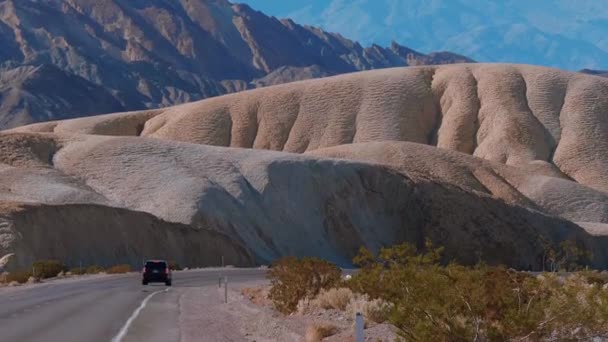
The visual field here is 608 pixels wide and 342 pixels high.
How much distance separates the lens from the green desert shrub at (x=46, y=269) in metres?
50.4

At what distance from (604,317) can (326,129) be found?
118 meters

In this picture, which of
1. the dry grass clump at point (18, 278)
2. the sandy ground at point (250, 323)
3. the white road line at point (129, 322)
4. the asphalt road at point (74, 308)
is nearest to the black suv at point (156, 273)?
the asphalt road at point (74, 308)

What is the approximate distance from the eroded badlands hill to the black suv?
17750mm

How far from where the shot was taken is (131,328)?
21.2m

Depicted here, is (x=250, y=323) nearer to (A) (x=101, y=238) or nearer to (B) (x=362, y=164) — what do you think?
(A) (x=101, y=238)

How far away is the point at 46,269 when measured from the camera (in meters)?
51.6

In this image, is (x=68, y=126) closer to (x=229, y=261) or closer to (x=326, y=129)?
(x=326, y=129)

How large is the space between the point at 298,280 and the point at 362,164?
212ft

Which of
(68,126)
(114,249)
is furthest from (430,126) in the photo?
(114,249)

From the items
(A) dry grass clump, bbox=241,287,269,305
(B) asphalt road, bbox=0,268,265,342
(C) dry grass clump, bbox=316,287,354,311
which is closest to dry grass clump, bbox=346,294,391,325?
(C) dry grass clump, bbox=316,287,354,311

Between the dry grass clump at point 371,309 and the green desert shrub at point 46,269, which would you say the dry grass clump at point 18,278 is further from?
the dry grass clump at point 371,309

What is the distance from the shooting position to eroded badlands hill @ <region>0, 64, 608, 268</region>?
79312mm

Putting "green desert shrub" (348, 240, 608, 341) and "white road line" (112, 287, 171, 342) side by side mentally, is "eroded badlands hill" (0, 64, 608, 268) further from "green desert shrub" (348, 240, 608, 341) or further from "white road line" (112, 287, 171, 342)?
"green desert shrub" (348, 240, 608, 341)

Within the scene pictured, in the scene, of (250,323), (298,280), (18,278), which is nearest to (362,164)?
(18,278)
